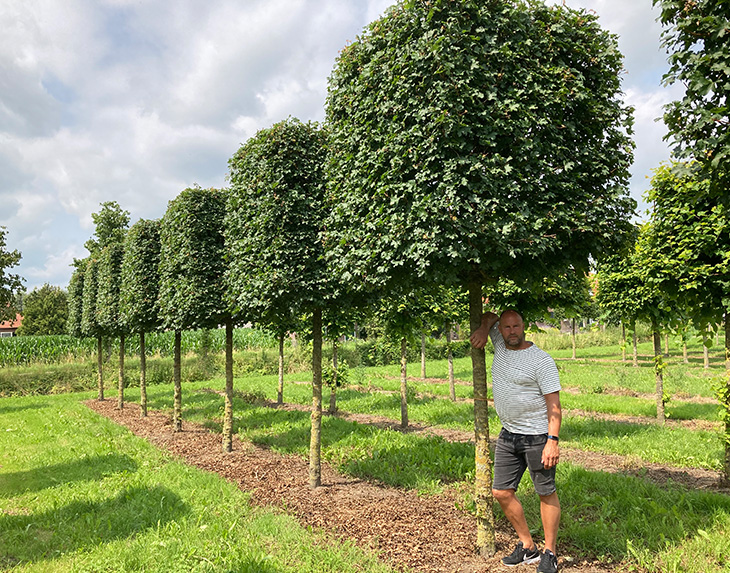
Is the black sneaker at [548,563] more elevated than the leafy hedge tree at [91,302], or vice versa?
the leafy hedge tree at [91,302]

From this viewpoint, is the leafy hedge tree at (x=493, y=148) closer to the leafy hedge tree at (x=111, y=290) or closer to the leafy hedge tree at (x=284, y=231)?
the leafy hedge tree at (x=284, y=231)

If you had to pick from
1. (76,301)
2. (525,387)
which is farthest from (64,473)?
(76,301)

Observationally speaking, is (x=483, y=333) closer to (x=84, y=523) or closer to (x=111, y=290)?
(x=84, y=523)

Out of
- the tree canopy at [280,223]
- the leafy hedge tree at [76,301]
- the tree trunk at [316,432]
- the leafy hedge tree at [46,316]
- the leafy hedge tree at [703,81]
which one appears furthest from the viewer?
the leafy hedge tree at [46,316]

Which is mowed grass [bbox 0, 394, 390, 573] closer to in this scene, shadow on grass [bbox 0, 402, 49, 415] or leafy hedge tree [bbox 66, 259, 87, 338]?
shadow on grass [bbox 0, 402, 49, 415]

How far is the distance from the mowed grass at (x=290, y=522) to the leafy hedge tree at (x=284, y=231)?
195cm

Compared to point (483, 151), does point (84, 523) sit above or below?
below

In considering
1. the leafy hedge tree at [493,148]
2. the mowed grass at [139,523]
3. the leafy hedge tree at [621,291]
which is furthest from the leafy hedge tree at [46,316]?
the leafy hedge tree at [493,148]

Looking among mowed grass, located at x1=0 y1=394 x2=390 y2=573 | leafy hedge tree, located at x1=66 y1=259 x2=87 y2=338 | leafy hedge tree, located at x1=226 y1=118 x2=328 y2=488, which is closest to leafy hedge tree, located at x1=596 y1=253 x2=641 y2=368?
leafy hedge tree, located at x1=226 y1=118 x2=328 y2=488

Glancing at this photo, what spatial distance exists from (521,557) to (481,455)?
1.05m

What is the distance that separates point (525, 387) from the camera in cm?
454

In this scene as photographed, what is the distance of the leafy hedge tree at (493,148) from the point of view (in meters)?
4.39

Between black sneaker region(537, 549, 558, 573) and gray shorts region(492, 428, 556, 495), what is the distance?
0.57 meters

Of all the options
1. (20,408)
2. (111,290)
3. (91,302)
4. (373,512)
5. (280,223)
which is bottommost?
(20,408)
